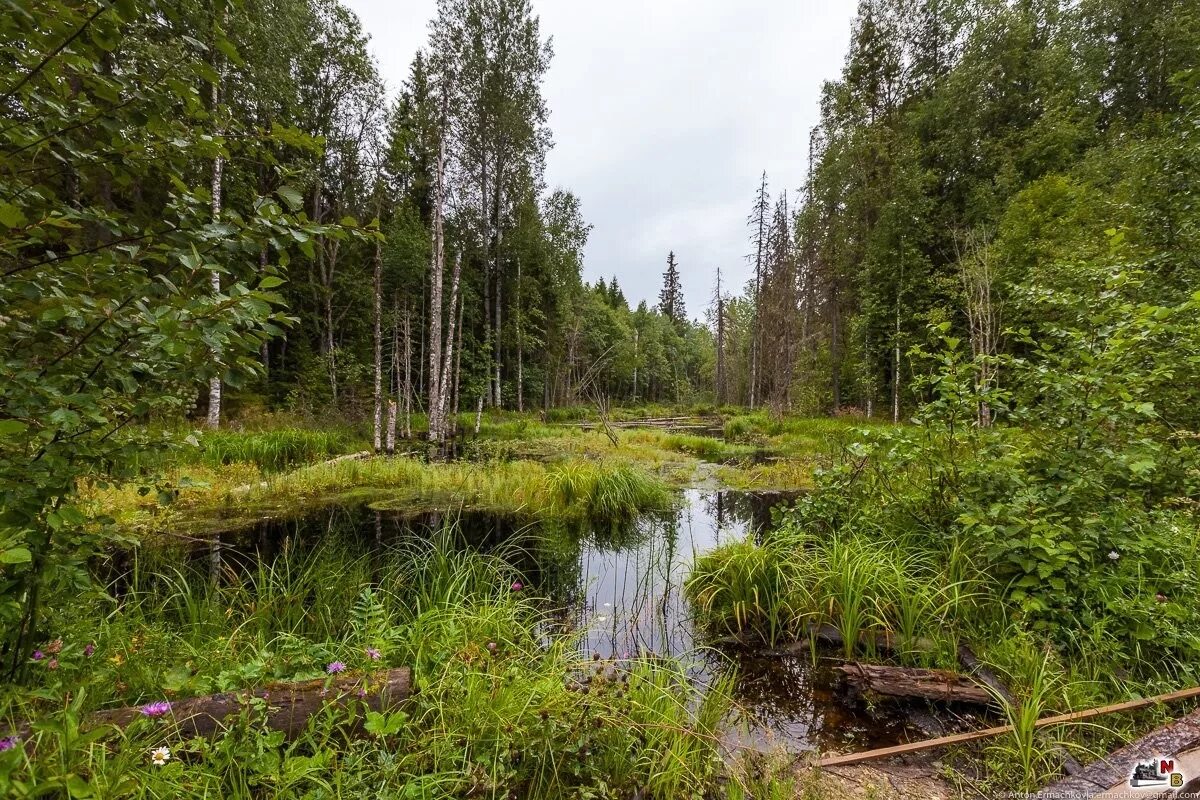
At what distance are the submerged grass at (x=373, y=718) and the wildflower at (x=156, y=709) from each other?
0.04 meters

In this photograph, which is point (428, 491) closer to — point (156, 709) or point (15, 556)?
point (156, 709)

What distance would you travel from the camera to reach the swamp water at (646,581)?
2.82 m

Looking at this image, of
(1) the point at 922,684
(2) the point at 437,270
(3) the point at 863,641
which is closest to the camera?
(1) the point at 922,684

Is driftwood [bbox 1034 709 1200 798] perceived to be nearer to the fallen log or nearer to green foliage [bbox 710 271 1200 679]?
green foliage [bbox 710 271 1200 679]

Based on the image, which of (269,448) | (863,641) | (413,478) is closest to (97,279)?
(863,641)

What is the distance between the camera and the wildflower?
173 cm

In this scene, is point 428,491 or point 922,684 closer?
point 922,684

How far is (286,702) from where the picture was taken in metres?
1.99

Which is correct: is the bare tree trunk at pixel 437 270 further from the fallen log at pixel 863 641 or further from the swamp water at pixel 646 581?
the fallen log at pixel 863 641

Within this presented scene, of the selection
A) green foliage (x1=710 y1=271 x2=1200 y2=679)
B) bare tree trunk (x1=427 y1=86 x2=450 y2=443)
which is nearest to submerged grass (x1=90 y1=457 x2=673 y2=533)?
green foliage (x1=710 y1=271 x2=1200 y2=679)

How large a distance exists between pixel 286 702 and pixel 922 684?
358 centimetres

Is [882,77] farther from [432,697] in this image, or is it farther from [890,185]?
[432,697]

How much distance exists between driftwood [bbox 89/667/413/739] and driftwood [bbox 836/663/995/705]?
2.87 m

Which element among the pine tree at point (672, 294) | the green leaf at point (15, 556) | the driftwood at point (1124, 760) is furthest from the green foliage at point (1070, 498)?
the pine tree at point (672, 294)
